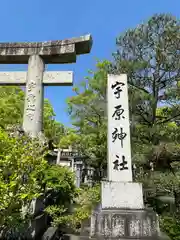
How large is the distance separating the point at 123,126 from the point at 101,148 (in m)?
6.27

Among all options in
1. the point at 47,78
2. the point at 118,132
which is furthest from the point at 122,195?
the point at 47,78

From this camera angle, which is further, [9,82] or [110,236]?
[9,82]

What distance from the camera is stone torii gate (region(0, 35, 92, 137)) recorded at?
646cm

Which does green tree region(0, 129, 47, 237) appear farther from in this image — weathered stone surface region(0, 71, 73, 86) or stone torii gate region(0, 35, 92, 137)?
weathered stone surface region(0, 71, 73, 86)

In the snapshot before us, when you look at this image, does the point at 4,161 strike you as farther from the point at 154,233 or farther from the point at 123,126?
the point at 154,233

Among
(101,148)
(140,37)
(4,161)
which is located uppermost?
(140,37)

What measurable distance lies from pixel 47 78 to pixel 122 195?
492cm

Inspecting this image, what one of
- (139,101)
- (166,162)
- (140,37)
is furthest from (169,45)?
(166,162)

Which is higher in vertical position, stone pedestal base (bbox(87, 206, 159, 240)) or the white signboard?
the white signboard

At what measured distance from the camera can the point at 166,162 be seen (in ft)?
26.4

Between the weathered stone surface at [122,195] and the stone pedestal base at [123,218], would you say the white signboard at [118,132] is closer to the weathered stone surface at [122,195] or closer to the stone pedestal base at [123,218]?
the weathered stone surface at [122,195]

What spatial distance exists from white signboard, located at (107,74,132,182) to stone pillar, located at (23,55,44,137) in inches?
110

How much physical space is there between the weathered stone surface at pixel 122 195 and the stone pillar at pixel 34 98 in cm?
317

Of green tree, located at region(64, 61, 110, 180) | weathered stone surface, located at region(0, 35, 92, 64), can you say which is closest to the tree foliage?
green tree, located at region(64, 61, 110, 180)
